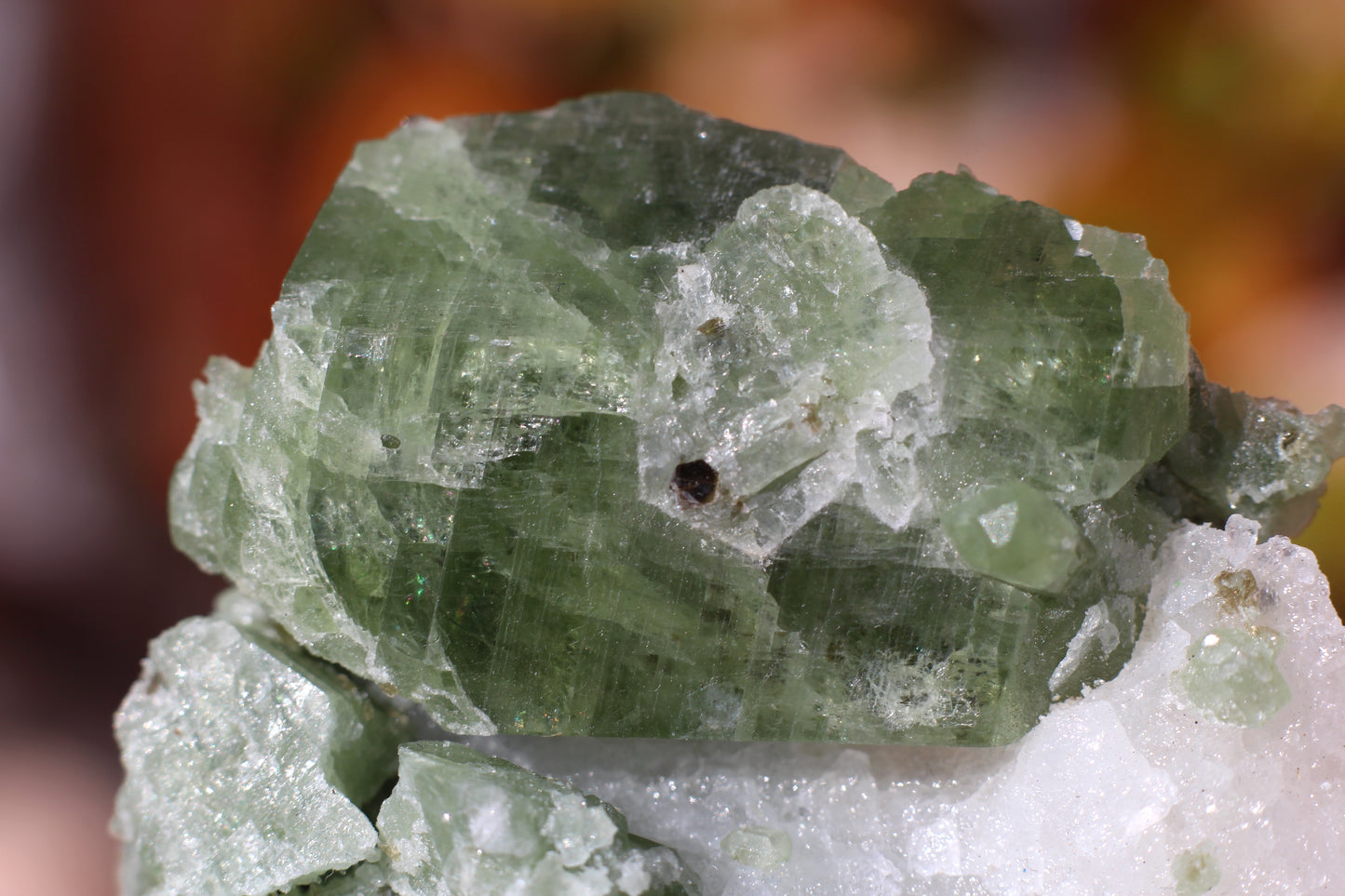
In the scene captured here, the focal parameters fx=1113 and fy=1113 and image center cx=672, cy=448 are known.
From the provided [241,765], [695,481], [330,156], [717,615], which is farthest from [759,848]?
[330,156]

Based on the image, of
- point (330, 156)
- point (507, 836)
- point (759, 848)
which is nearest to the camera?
point (507, 836)

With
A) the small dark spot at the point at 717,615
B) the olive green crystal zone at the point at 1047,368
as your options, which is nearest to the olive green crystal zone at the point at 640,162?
the olive green crystal zone at the point at 1047,368

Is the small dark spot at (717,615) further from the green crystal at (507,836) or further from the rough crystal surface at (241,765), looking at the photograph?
the rough crystal surface at (241,765)

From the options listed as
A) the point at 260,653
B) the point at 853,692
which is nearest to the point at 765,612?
the point at 853,692

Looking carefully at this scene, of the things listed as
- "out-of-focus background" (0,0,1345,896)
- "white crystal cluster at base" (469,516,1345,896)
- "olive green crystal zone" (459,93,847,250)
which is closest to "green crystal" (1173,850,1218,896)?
"white crystal cluster at base" (469,516,1345,896)

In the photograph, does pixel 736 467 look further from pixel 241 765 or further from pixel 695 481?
pixel 241 765

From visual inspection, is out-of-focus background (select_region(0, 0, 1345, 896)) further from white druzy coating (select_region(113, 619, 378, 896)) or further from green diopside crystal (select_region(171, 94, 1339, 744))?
green diopside crystal (select_region(171, 94, 1339, 744))

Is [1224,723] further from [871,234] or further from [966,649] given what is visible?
[871,234]
